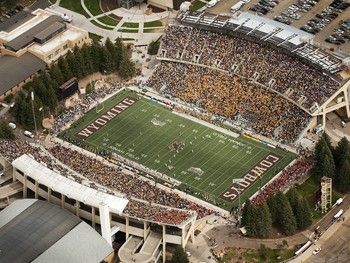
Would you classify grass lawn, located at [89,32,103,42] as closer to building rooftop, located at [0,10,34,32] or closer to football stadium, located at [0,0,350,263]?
football stadium, located at [0,0,350,263]

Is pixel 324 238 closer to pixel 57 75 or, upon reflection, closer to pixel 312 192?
pixel 312 192

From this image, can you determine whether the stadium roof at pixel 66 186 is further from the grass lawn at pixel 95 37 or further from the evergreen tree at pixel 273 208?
the grass lawn at pixel 95 37

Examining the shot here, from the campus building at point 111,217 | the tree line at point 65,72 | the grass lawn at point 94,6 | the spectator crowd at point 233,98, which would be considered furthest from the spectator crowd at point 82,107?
the grass lawn at point 94,6

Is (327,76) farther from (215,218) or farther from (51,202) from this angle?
(51,202)

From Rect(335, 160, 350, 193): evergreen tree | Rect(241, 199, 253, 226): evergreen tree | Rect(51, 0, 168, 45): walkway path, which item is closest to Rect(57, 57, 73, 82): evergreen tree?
Rect(51, 0, 168, 45): walkway path

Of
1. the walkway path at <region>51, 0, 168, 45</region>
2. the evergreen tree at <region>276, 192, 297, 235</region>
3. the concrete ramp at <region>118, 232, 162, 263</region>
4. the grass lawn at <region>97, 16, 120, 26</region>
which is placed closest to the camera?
the concrete ramp at <region>118, 232, 162, 263</region>

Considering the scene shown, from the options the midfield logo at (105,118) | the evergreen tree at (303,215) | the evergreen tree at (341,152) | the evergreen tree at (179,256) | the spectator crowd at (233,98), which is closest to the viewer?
the evergreen tree at (179,256)

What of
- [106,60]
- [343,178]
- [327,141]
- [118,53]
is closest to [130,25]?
[118,53]
